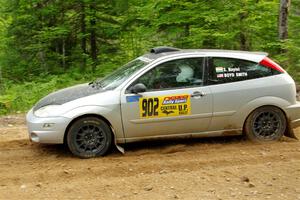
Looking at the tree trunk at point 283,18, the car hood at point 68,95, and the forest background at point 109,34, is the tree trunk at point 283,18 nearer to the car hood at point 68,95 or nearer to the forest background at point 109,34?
the forest background at point 109,34

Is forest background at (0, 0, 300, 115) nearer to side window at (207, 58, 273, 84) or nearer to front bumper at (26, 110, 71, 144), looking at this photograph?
front bumper at (26, 110, 71, 144)

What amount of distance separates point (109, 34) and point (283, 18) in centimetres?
779

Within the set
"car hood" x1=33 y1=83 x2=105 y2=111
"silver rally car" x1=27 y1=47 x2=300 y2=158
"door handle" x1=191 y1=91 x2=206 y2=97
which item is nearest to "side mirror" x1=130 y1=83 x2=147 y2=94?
"silver rally car" x1=27 y1=47 x2=300 y2=158

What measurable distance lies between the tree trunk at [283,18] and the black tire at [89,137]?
26.8 feet

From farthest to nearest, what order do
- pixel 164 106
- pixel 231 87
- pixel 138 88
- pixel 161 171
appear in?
1. pixel 231 87
2. pixel 164 106
3. pixel 138 88
4. pixel 161 171

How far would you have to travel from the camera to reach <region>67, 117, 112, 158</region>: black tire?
6.56 meters

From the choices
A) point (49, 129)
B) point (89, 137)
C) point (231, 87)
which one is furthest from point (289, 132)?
point (49, 129)

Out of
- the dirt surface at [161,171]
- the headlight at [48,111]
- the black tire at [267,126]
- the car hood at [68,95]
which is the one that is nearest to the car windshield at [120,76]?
the car hood at [68,95]

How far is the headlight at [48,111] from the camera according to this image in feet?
21.3

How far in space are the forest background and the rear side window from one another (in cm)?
490

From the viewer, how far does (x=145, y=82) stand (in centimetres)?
679

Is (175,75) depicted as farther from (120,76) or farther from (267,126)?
(267,126)

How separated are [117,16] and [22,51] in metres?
4.85

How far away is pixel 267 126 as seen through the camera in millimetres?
7270
